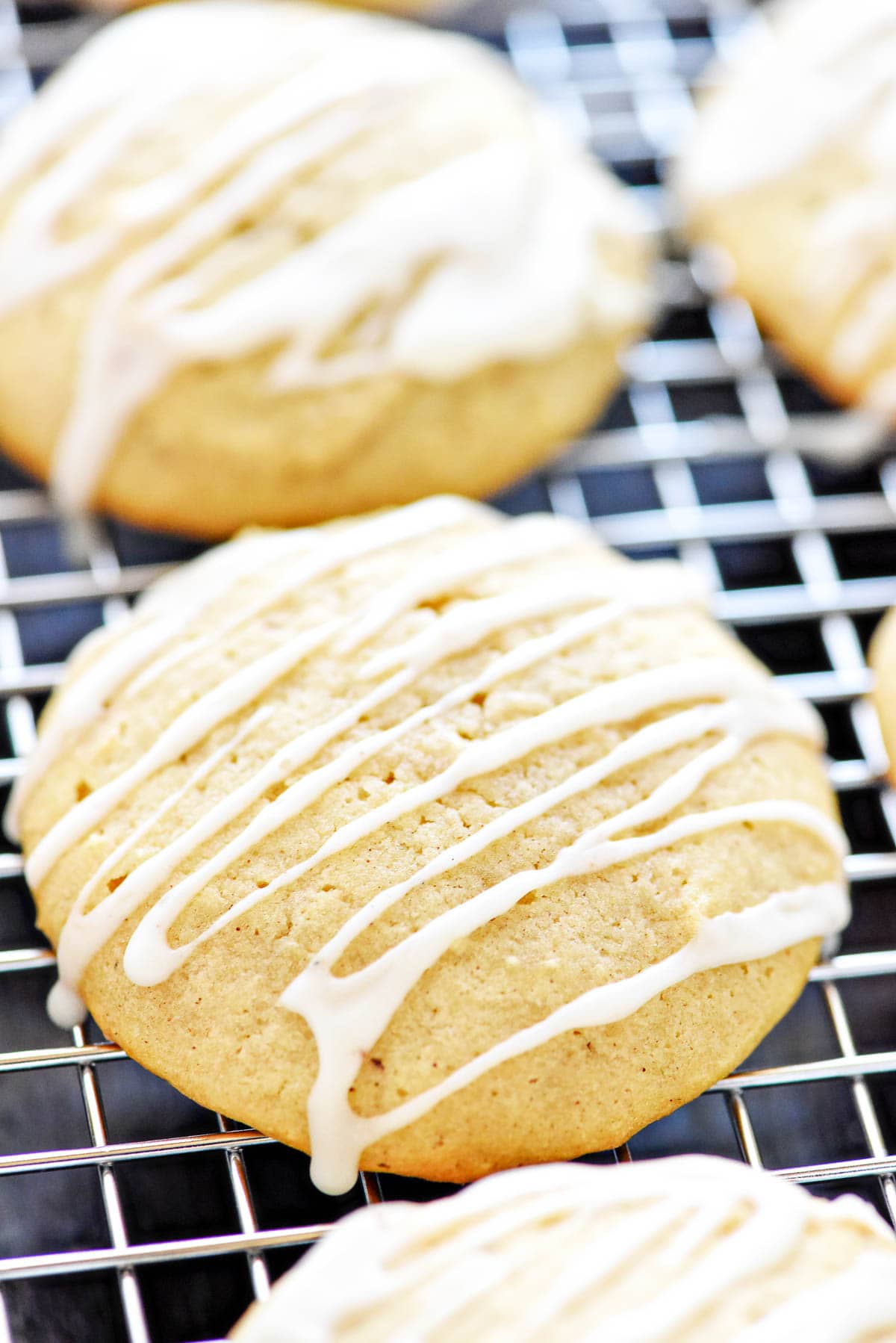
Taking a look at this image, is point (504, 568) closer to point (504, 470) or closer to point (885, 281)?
point (504, 470)

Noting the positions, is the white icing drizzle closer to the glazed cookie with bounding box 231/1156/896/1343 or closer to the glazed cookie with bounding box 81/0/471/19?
the glazed cookie with bounding box 231/1156/896/1343

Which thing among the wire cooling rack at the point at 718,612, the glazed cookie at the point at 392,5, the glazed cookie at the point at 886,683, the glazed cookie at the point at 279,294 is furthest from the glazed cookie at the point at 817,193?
the glazed cookie at the point at 392,5

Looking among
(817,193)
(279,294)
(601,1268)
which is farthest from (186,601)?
(817,193)

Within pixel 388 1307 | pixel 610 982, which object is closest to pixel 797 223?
pixel 610 982

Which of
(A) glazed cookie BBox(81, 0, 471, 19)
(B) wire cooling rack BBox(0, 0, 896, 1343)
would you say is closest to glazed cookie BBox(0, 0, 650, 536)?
(B) wire cooling rack BBox(0, 0, 896, 1343)

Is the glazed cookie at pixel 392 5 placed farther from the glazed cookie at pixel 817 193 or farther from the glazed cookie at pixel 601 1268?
the glazed cookie at pixel 601 1268

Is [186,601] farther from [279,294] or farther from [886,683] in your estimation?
[886,683]
